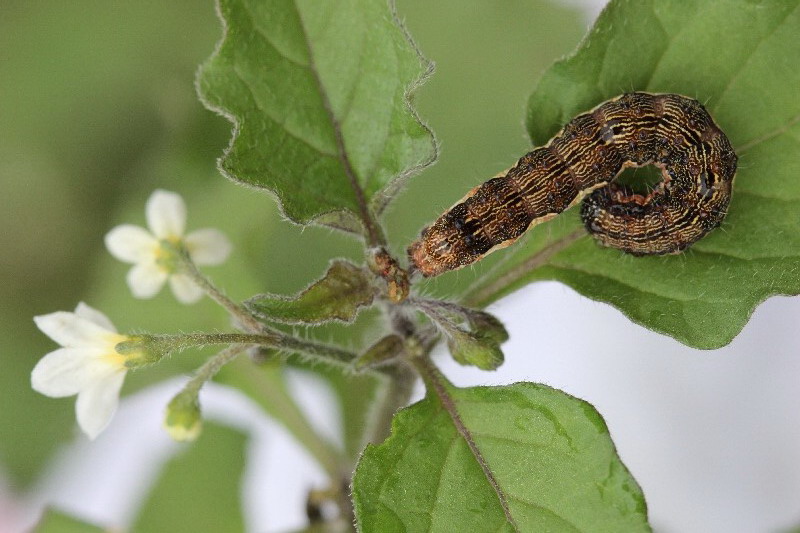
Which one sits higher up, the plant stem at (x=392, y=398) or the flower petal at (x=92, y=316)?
the plant stem at (x=392, y=398)

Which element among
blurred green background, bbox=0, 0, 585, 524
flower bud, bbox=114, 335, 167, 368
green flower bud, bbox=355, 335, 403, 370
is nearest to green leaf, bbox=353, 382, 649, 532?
green flower bud, bbox=355, 335, 403, 370

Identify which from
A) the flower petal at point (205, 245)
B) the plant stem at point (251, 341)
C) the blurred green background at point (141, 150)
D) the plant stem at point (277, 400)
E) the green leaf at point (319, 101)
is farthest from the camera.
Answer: the blurred green background at point (141, 150)

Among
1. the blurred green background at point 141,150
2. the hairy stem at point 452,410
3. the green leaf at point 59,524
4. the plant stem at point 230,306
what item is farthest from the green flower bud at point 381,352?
the green leaf at point 59,524

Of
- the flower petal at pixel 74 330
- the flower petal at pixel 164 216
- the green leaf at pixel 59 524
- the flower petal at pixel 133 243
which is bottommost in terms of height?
the green leaf at pixel 59 524

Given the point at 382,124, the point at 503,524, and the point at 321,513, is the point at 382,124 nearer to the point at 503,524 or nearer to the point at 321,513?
the point at 503,524

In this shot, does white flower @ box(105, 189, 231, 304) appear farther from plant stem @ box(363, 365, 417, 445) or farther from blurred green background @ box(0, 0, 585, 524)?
blurred green background @ box(0, 0, 585, 524)

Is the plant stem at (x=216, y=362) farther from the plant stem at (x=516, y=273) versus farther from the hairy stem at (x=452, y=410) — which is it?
the plant stem at (x=516, y=273)

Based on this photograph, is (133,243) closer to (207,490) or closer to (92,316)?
(92,316)

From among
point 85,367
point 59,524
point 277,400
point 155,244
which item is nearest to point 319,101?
point 155,244
